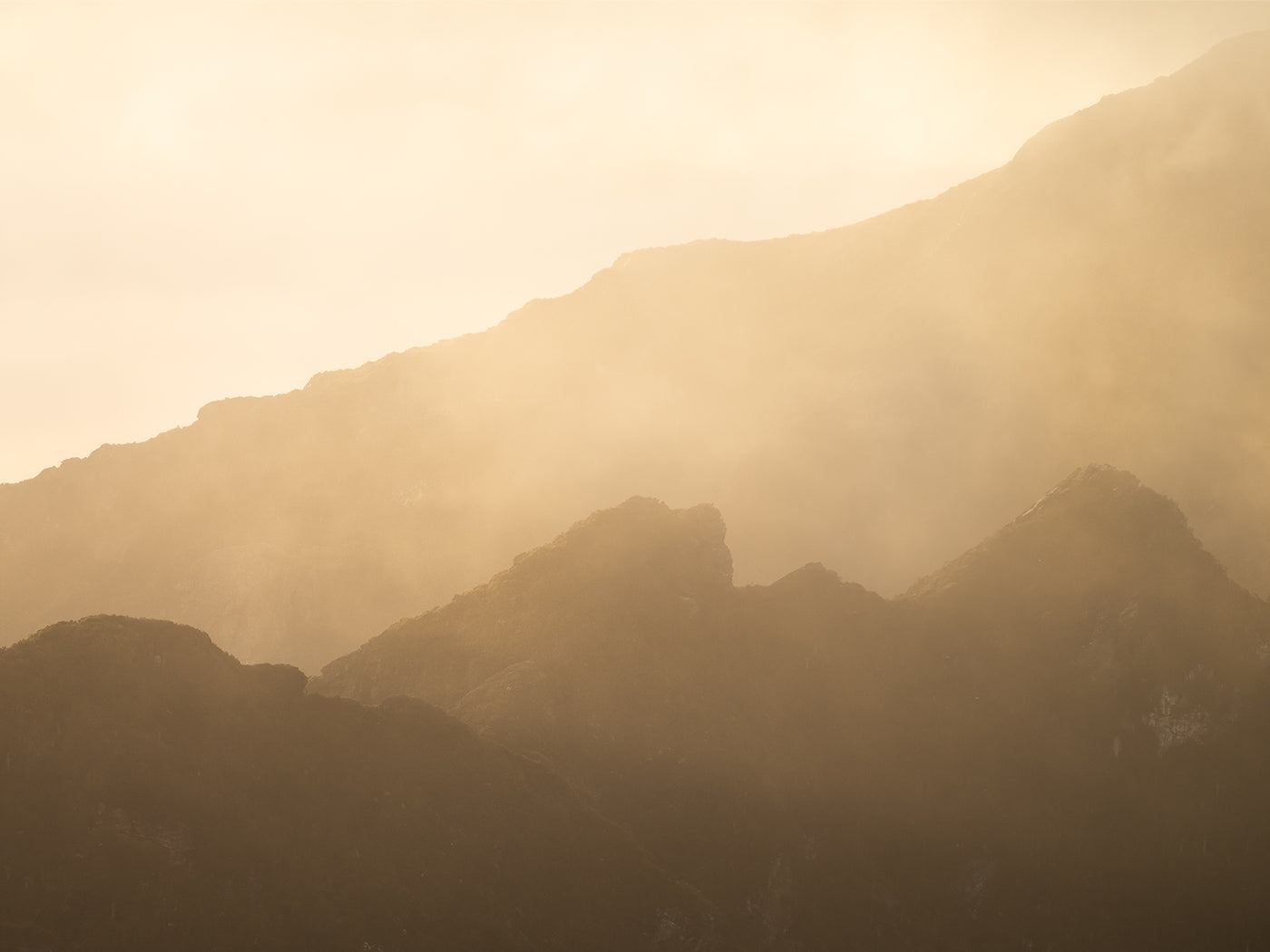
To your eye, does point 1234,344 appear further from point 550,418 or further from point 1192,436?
point 550,418

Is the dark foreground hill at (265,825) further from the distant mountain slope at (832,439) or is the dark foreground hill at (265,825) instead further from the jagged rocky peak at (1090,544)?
the distant mountain slope at (832,439)

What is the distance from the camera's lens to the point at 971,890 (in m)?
90.9

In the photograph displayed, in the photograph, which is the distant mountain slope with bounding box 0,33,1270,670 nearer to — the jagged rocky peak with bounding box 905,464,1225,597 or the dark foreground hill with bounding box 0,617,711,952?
the jagged rocky peak with bounding box 905,464,1225,597

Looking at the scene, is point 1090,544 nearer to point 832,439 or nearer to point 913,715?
point 913,715

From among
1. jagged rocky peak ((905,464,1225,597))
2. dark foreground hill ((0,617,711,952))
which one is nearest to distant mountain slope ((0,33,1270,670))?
jagged rocky peak ((905,464,1225,597))

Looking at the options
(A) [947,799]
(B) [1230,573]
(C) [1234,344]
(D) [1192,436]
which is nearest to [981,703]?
(A) [947,799]

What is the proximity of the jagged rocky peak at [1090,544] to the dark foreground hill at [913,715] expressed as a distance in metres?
0.28

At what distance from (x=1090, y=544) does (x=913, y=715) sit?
75.7 feet

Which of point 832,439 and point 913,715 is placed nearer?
point 913,715

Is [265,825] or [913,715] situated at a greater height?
[265,825]

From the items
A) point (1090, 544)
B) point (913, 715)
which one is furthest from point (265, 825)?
point (1090, 544)

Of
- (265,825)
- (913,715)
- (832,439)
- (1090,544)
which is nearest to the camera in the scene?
(265,825)

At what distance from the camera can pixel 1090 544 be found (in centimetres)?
11106

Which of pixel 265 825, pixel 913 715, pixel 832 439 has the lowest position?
pixel 913 715
